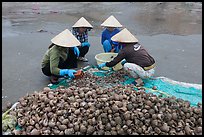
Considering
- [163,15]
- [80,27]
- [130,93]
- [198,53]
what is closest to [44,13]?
[163,15]

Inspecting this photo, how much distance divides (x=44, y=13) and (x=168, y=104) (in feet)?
24.5

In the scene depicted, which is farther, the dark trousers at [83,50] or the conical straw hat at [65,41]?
the dark trousers at [83,50]

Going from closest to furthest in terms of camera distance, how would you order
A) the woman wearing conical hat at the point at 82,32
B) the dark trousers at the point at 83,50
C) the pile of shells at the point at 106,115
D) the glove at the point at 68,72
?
the pile of shells at the point at 106,115
the glove at the point at 68,72
the woman wearing conical hat at the point at 82,32
the dark trousers at the point at 83,50

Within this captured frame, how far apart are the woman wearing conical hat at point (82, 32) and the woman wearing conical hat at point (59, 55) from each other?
720mm

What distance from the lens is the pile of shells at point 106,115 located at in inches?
106

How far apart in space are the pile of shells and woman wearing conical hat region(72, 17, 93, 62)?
2.04 m

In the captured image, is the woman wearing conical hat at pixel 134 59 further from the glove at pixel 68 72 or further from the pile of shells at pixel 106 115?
the pile of shells at pixel 106 115

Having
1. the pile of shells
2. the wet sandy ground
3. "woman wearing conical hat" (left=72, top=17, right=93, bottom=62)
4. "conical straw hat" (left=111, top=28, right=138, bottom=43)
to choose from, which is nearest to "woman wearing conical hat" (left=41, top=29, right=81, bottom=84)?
the wet sandy ground

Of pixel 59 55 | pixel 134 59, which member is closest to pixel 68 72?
pixel 59 55

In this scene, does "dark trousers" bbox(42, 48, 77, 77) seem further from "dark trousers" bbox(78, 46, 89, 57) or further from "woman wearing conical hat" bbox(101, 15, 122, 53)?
"woman wearing conical hat" bbox(101, 15, 122, 53)

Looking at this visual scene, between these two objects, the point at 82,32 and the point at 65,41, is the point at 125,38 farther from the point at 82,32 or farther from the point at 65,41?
the point at 82,32

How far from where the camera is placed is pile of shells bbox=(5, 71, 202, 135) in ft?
8.81

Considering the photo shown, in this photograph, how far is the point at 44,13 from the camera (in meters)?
9.59

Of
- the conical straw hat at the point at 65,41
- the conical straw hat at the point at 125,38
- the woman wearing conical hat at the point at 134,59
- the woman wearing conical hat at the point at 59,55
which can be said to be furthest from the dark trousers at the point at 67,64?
the conical straw hat at the point at 125,38
